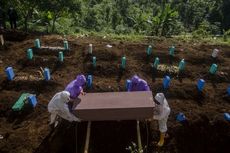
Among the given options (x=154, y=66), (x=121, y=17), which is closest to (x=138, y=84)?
(x=154, y=66)

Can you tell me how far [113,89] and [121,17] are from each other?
1506 centimetres

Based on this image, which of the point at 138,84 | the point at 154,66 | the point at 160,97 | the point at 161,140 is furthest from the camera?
the point at 154,66

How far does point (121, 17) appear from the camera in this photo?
73.4 feet

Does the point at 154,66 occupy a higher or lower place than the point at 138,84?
lower

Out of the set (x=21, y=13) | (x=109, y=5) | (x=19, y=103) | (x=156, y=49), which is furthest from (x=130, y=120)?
(x=109, y=5)

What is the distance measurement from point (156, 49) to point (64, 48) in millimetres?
3351

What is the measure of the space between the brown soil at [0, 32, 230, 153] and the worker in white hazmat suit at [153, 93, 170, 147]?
0.97ft

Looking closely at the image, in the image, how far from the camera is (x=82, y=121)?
6750 millimetres

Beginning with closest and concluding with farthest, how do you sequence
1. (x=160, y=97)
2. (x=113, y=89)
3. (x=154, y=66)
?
1. (x=160, y=97)
2. (x=113, y=89)
3. (x=154, y=66)

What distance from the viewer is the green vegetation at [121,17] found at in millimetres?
12779

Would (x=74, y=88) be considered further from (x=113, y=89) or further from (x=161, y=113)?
(x=161, y=113)

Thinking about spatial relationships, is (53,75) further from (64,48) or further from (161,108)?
(161,108)

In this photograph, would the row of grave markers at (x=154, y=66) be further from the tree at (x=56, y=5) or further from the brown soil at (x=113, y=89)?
the tree at (x=56, y=5)

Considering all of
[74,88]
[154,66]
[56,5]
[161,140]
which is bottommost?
[161,140]
